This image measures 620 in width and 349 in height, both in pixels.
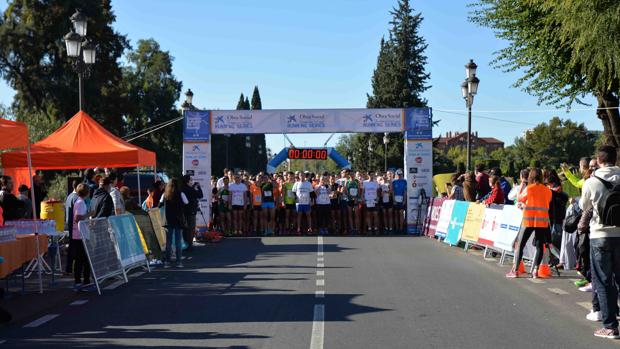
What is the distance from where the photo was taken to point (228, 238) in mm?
23078

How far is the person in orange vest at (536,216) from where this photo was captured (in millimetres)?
12695

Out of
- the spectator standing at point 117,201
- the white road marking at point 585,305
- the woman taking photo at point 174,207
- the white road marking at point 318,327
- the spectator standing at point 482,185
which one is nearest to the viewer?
the white road marking at point 318,327

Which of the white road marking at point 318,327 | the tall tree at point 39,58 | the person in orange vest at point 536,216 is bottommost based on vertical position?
the white road marking at point 318,327

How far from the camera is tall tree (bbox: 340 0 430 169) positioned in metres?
72.1

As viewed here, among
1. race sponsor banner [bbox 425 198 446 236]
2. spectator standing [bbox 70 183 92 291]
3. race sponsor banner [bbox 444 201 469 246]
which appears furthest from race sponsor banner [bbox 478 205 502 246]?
spectator standing [bbox 70 183 92 291]

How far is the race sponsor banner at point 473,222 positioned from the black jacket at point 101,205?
28.3 ft

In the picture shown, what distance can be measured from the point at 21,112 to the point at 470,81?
30003 millimetres

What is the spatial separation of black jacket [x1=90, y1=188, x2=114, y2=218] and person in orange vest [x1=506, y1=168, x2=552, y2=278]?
285 inches

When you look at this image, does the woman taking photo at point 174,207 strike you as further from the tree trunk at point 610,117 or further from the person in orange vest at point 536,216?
the tree trunk at point 610,117

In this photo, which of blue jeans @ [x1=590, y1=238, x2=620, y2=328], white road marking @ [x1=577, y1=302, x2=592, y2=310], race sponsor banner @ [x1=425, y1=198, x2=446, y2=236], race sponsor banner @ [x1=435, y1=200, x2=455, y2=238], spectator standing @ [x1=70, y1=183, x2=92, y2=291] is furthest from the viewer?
race sponsor banner @ [x1=425, y1=198, x2=446, y2=236]

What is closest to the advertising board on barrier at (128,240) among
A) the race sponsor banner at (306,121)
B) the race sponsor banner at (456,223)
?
the race sponsor banner at (456,223)

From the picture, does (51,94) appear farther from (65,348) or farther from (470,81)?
(65,348)

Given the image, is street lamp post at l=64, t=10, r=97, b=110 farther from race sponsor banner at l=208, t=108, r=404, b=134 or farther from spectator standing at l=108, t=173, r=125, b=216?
race sponsor banner at l=208, t=108, r=404, b=134

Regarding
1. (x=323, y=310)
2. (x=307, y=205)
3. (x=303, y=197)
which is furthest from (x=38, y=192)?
(x=323, y=310)
